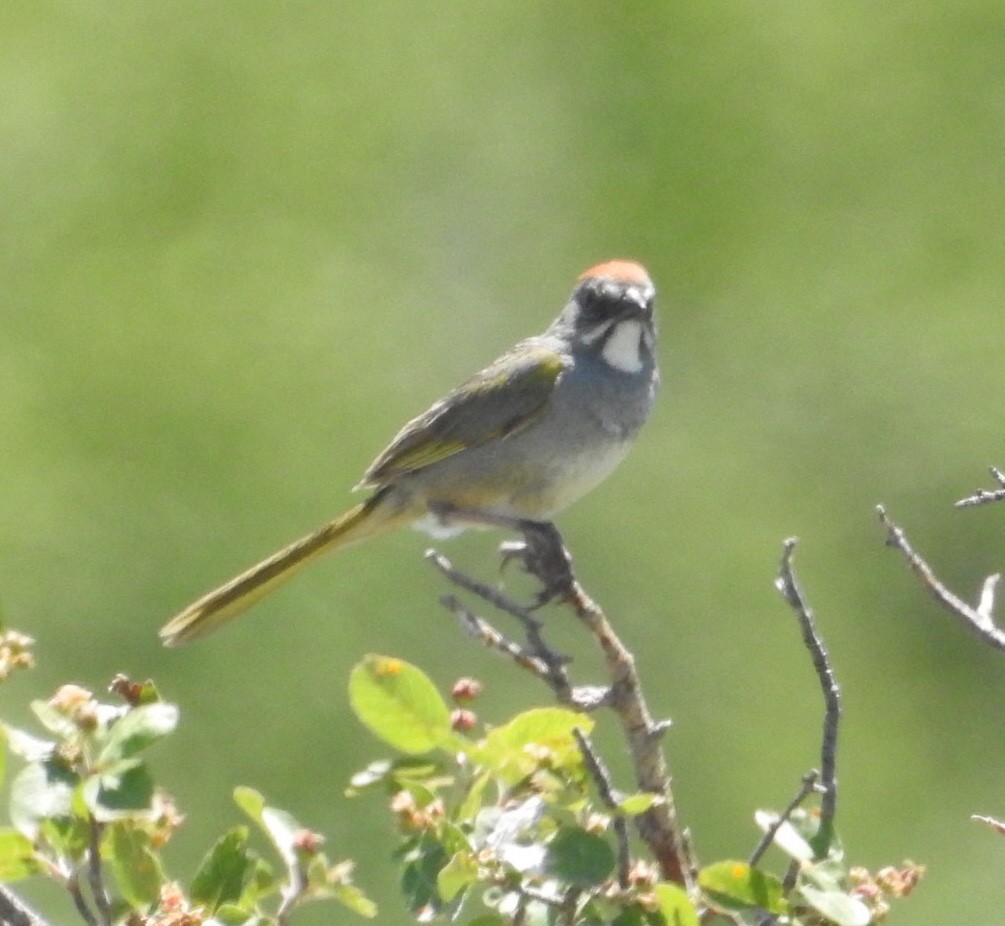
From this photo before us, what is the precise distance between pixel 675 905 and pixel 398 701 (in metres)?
0.34

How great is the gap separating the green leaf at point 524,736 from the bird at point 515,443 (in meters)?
2.13

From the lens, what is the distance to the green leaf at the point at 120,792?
1919mm

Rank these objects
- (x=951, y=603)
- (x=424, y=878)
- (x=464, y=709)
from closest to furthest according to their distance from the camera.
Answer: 1. (x=424, y=878)
2. (x=464, y=709)
3. (x=951, y=603)

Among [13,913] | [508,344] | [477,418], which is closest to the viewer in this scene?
[13,913]

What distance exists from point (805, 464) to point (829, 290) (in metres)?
1.54

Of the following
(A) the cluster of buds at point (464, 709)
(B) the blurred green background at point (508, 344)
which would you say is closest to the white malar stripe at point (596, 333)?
(A) the cluster of buds at point (464, 709)

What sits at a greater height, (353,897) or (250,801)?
(250,801)

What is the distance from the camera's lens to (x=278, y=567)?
171 inches

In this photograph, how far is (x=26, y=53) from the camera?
1130cm

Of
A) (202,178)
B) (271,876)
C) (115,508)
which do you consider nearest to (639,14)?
(202,178)

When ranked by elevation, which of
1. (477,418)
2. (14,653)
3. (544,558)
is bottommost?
(14,653)

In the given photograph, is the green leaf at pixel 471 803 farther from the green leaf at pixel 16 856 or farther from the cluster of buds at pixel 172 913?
the green leaf at pixel 16 856

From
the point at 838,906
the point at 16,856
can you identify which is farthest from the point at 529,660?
the point at 16,856

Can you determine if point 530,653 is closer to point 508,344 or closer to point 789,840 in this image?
point 789,840
